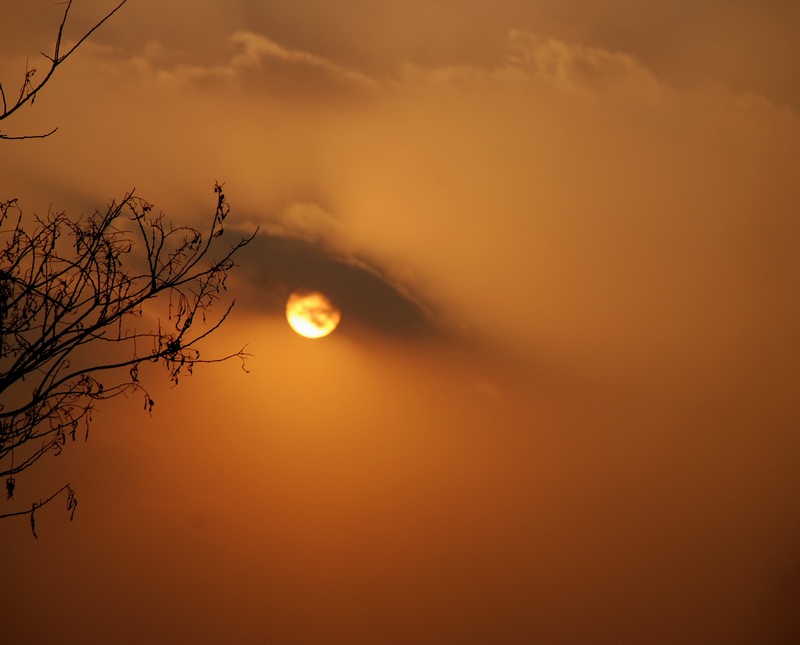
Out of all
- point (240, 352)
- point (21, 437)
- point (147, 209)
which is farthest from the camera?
point (240, 352)

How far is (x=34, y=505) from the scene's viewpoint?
5.28 meters

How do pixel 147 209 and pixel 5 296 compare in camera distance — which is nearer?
pixel 5 296

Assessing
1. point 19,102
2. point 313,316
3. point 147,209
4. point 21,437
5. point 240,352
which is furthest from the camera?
point 313,316

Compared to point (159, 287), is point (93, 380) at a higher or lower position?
lower

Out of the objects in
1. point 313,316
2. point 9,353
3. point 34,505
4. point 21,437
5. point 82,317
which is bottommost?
point 34,505

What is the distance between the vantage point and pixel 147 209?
A: 6.05 meters

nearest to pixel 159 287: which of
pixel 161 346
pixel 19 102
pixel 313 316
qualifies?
pixel 161 346

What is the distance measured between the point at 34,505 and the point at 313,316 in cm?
2389

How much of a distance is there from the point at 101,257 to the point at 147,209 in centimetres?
52

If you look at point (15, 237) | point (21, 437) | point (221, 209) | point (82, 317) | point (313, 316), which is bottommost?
point (21, 437)

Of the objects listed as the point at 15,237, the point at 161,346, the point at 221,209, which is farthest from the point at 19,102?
the point at 161,346

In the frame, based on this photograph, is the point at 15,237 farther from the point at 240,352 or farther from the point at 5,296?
the point at 240,352

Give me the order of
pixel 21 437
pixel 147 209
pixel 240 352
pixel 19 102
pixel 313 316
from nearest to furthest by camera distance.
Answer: pixel 19 102, pixel 21 437, pixel 147 209, pixel 240 352, pixel 313 316

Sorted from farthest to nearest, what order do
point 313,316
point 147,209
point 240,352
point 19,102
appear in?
point 313,316
point 240,352
point 147,209
point 19,102
